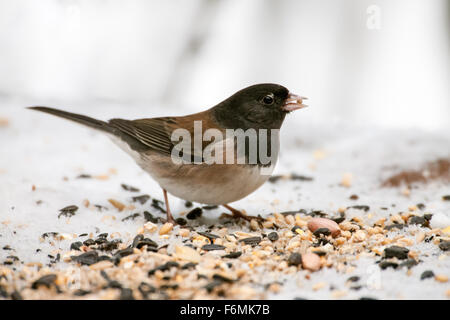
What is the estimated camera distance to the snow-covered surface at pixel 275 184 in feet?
5.77

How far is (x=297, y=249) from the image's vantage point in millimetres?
1979

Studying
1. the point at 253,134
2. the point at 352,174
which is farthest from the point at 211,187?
the point at 352,174

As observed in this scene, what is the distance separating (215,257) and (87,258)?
1.56 feet

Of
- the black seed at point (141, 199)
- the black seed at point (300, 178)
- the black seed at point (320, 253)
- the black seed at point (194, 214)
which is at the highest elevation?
the black seed at point (300, 178)

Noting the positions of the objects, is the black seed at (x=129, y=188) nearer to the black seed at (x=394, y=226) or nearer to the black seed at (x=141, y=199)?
the black seed at (x=141, y=199)

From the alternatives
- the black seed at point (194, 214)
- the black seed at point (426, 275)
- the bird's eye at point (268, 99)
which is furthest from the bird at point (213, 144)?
the black seed at point (426, 275)

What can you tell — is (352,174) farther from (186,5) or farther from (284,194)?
(186,5)

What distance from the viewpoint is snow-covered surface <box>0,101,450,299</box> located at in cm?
176

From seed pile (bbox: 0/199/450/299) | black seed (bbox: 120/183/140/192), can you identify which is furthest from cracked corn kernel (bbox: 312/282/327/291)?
black seed (bbox: 120/183/140/192)

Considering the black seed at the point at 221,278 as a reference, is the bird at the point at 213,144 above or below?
above

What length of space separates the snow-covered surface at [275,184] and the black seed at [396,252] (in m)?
0.08

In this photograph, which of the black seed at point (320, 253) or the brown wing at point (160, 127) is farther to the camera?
the brown wing at point (160, 127)

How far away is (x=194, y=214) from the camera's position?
8.40 ft

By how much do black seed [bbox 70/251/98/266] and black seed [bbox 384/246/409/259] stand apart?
1.07m
